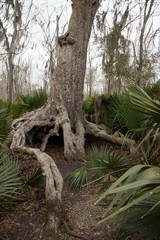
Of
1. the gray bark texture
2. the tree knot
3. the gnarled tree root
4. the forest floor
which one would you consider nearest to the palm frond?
the forest floor

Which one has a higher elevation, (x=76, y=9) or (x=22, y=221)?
(x=76, y=9)

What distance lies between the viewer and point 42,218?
2.45 m

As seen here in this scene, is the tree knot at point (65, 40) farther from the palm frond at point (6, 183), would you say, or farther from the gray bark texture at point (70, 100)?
the palm frond at point (6, 183)

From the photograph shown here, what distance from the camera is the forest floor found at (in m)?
2.16

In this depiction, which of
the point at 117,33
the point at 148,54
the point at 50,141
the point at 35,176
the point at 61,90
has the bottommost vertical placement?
the point at 50,141

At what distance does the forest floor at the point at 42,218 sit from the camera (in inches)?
85.1

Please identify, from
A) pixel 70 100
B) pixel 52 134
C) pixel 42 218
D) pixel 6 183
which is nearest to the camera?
pixel 6 183

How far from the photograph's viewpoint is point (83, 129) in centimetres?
514

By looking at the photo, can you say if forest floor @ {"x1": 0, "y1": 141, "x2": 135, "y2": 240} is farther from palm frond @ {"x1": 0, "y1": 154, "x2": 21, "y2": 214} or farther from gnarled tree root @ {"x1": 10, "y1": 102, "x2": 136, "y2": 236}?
gnarled tree root @ {"x1": 10, "y1": 102, "x2": 136, "y2": 236}

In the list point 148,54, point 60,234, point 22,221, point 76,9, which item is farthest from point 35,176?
point 148,54

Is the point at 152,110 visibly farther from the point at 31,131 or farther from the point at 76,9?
the point at 76,9

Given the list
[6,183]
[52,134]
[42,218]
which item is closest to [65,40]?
[52,134]

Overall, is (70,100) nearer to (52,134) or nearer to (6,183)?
(52,134)

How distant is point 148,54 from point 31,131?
8.09 meters
